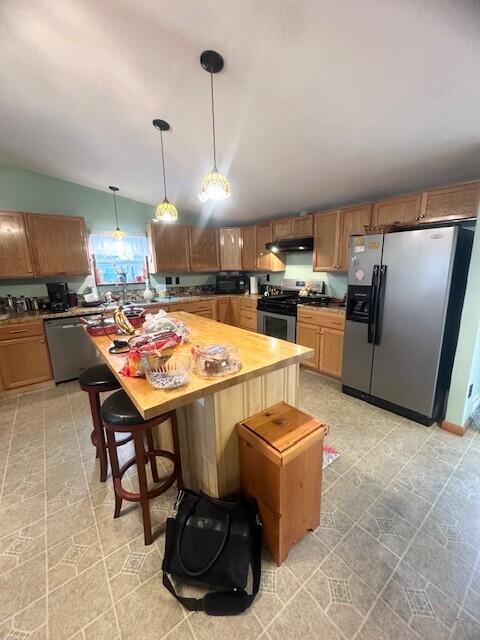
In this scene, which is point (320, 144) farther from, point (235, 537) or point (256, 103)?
point (235, 537)

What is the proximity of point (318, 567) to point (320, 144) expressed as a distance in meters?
2.97

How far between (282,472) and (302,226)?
3.47 metres

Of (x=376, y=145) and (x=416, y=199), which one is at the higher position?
(x=376, y=145)

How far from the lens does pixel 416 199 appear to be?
102 inches

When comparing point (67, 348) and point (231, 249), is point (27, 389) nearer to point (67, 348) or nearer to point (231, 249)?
point (67, 348)

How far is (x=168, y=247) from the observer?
4496mm

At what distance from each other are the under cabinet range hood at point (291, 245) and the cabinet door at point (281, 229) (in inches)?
6.0

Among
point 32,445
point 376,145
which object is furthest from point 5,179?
point 376,145

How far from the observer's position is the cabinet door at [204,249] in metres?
4.75

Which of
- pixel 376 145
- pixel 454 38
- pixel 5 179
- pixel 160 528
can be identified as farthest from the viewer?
pixel 5 179

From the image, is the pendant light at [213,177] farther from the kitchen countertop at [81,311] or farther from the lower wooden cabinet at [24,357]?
the lower wooden cabinet at [24,357]

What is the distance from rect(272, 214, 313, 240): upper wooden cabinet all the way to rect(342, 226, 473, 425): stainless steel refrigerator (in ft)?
3.95

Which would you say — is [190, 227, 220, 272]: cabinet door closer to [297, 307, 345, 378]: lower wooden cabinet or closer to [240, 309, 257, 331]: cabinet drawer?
[240, 309, 257, 331]: cabinet drawer

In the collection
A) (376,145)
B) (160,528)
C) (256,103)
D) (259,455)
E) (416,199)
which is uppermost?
(256,103)
